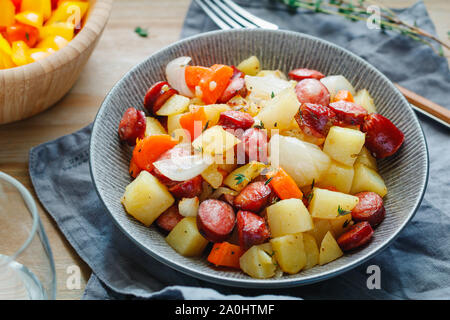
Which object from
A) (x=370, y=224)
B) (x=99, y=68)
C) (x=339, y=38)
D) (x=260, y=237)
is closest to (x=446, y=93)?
(x=339, y=38)

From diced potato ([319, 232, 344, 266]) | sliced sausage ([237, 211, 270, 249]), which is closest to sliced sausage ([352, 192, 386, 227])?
diced potato ([319, 232, 344, 266])

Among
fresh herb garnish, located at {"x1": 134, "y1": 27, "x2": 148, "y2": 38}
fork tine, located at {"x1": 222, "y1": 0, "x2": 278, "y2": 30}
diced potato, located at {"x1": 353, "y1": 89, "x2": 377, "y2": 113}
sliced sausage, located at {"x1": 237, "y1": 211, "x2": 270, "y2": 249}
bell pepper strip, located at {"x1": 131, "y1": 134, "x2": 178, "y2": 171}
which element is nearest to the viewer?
sliced sausage, located at {"x1": 237, "y1": 211, "x2": 270, "y2": 249}

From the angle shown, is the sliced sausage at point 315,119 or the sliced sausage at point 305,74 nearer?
the sliced sausage at point 315,119

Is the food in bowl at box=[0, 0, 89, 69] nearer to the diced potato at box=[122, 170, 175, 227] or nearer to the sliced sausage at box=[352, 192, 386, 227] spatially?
the diced potato at box=[122, 170, 175, 227]

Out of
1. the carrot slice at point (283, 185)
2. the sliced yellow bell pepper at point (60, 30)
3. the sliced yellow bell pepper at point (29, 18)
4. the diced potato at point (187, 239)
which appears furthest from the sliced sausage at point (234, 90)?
the sliced yellow bell pepper at point (29, 18)

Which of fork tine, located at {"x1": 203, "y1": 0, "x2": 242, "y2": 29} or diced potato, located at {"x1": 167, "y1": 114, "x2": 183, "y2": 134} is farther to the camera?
fork tine, located at {"x1": 203, "y1": 0, "x2": 242, "y2": 29}

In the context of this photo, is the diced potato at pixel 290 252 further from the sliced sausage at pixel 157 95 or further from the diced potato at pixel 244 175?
the sliced sausage at pixel 157 95
